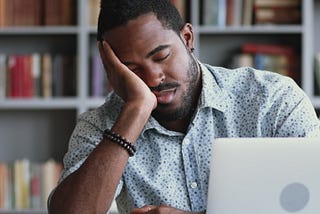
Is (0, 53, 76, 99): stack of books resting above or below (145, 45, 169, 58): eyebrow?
below

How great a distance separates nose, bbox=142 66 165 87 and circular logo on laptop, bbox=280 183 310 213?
0.58 m

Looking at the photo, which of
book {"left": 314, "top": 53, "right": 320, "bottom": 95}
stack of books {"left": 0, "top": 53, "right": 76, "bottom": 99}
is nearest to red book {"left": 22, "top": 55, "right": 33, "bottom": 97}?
stack of books {"left": 0, "top": 53, "right": 76, "bottom": 99}

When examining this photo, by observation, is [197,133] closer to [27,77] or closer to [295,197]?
[295,197]

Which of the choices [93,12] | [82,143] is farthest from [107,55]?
[93,12]

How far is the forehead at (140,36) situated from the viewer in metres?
1.56

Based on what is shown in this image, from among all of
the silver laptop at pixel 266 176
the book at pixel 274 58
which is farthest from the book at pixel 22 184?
the silver laptop at pixel 266 176

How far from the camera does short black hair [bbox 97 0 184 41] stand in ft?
5.20

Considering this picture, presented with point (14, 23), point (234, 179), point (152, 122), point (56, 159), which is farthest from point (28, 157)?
point (234, 179)

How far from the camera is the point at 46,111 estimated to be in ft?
12.6

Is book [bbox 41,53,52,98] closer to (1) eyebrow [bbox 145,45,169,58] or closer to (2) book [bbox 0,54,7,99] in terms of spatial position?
(2) book [bbox 0,54,7,99]

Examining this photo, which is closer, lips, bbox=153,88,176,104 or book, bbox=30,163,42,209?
lips, bbox=153,88,176,104

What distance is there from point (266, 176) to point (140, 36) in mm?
606

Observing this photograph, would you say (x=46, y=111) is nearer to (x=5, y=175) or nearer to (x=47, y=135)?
(x=47, y=135)

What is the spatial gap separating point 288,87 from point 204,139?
226 mm
